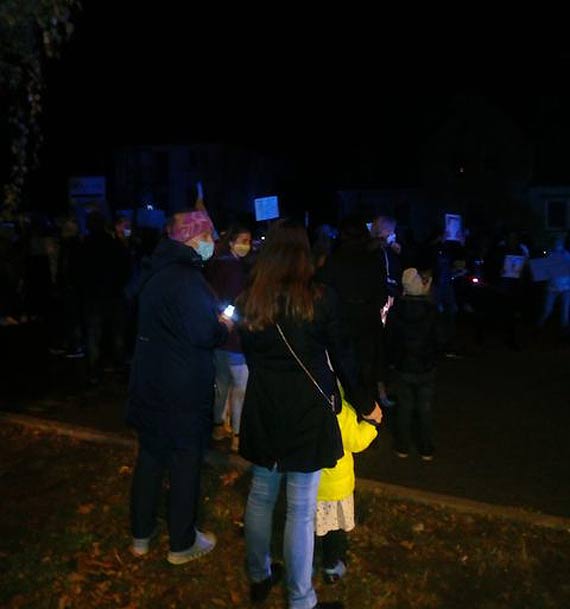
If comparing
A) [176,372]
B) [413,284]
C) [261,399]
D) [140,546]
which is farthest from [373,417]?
[413,284]

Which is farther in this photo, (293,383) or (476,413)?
(476,413)

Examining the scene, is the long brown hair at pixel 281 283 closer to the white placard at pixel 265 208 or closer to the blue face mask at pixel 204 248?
the blue face mask at pixel 204 248

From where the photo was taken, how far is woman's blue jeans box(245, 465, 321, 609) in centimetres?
385

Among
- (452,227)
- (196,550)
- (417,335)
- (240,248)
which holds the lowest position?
(196,550)

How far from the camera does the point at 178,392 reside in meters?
4.22

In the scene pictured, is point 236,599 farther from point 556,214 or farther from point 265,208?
point 556,214

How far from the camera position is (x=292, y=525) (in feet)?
12.6

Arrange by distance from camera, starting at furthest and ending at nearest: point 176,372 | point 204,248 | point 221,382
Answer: point 221,382
point 204,248
point 176,372

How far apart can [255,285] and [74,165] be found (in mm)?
49959

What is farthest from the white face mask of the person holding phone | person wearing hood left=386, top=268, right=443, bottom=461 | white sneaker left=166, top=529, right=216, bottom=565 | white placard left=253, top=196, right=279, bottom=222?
white placard left=253, top=196, right=279, bottom=222

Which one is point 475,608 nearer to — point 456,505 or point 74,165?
point 456,505

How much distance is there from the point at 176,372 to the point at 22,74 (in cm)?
319

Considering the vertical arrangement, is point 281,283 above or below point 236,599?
above

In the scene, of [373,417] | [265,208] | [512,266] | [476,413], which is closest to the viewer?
[373,417]
